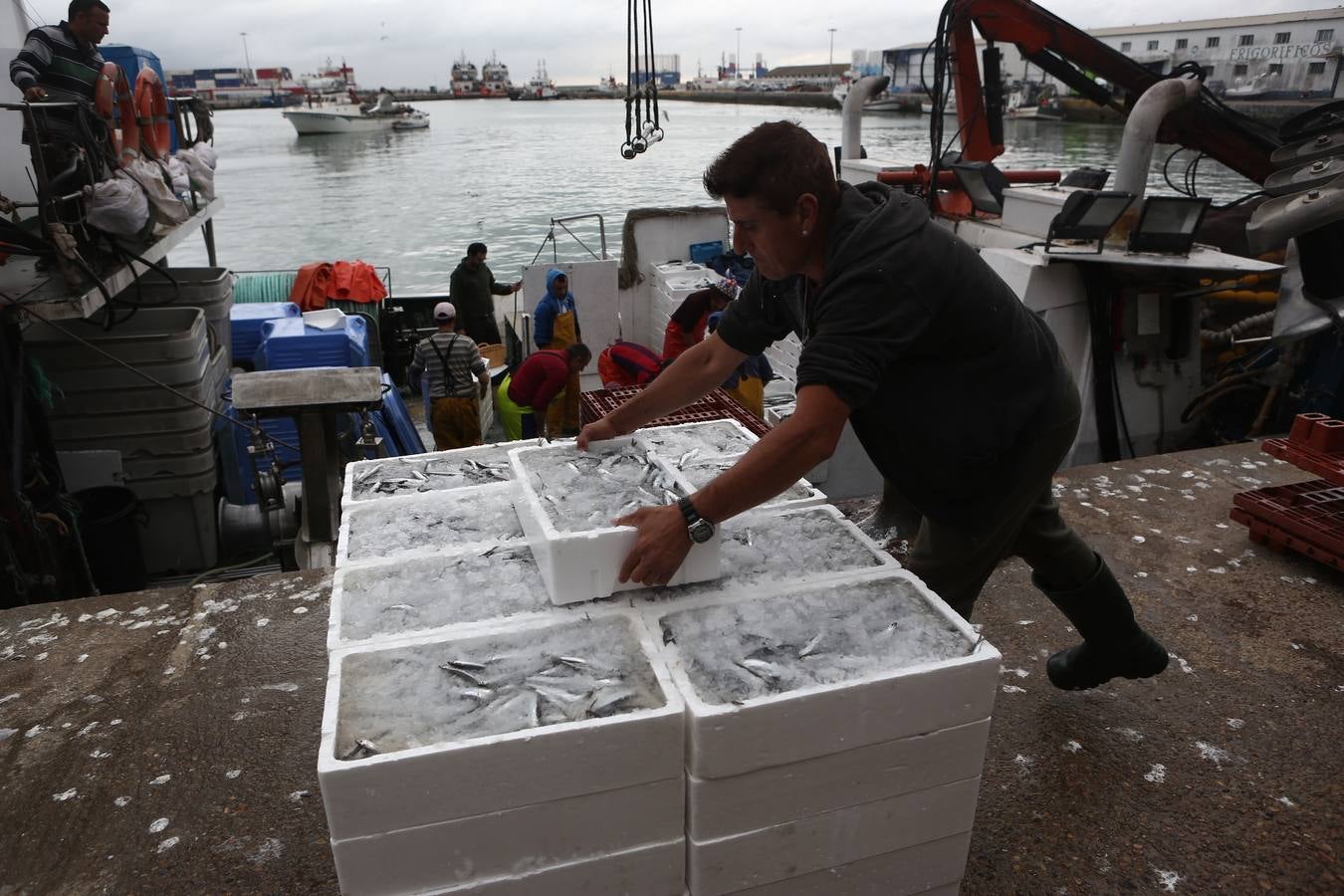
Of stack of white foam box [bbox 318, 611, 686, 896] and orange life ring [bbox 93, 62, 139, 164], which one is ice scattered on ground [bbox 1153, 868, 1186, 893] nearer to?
stack of white foam box [bbox 318, 611, 686, 896]

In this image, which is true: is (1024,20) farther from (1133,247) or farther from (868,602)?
(868,602)

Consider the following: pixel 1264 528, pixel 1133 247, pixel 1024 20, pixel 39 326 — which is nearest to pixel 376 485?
pixel 1264 528

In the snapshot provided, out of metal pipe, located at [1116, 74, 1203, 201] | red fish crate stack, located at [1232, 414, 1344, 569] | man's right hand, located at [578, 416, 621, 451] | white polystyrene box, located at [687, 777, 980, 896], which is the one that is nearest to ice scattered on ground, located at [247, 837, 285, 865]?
white polystyrene box, located at [687, 777, 980, 896]

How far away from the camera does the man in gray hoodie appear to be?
1.88 m

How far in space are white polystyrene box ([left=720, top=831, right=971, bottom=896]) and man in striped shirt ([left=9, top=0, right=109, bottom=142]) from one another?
6.54 metres

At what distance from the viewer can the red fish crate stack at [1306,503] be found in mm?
3469

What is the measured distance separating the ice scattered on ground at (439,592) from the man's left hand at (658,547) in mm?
233

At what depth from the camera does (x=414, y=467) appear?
2.76 meters

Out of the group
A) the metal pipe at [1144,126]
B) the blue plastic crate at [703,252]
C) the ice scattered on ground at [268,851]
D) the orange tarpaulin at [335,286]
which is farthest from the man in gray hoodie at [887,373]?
the orange tarpaulin at [335,286]

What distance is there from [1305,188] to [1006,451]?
464 centimetres

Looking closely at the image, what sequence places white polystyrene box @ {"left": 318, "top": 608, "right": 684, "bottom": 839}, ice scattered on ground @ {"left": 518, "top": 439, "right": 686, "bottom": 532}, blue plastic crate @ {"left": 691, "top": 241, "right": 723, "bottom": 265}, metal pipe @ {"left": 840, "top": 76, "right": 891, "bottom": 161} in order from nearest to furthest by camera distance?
white polystyrene box @ {"left": 318, "top": 608, "right": 684, "bottom": 839} < ice scattered on ground @ {"left": 518, "top": 439, "right": 686, "bottom": 532} < metal pipe @ {"left": 840, "top": 76, "right": 891, "bottom": 161} < blue plastic crate @ {"left": 691, "top": 241, "right": 723, "bottom": 265}

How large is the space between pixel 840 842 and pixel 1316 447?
2.98 meters

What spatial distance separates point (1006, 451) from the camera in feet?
7.30

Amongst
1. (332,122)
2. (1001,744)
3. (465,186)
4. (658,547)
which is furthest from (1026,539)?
(332,122)
